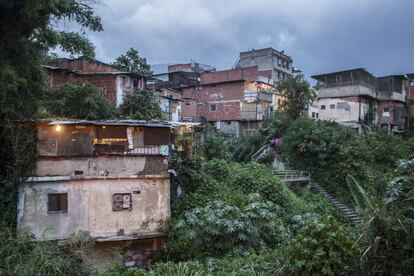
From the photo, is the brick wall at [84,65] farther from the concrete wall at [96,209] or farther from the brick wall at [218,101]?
the brick wall at [218,101]

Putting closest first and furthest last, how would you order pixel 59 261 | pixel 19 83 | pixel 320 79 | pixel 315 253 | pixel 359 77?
pixel 315 253, pixel 59 261, pixel 19 83, pixel 359 77, pixel 320 79

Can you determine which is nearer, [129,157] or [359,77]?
[129,157]

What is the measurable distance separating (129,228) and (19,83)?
6.77 metres

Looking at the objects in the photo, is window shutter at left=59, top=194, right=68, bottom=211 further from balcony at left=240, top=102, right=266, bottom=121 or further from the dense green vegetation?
balcony at left=240, top=102, right=266, bottom=121

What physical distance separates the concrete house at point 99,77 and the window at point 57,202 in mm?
11070

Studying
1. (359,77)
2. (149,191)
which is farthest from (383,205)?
(359,77)

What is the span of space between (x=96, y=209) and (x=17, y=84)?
5.36 metres

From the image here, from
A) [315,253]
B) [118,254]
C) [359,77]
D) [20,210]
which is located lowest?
[118,254]

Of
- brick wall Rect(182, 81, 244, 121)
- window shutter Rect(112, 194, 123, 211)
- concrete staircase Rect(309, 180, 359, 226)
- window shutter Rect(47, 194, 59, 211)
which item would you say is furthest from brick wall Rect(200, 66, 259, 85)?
window shutter Rect(47, 194, 59, 211)

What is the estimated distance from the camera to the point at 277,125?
31.6 meters

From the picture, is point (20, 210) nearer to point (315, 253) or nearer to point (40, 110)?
point (40, 110)

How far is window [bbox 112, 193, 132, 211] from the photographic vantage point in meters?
13.9

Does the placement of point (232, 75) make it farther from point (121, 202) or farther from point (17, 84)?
point (17, 84)

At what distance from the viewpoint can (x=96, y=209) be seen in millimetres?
13578
